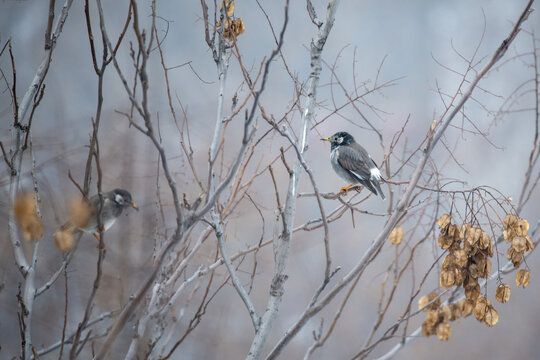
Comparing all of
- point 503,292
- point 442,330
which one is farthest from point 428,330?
point 503,292

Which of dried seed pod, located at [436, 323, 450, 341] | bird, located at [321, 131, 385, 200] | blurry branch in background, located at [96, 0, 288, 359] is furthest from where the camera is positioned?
bird, located at [321, 131, 385, 200]

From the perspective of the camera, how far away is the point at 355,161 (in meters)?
3.25

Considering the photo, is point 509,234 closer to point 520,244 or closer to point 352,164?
point 520,244

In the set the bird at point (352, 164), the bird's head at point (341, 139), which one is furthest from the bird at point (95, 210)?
the bird's head at point (341, 139)

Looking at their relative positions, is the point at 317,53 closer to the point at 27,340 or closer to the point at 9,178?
the point at 9,178

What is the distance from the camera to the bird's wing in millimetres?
3139

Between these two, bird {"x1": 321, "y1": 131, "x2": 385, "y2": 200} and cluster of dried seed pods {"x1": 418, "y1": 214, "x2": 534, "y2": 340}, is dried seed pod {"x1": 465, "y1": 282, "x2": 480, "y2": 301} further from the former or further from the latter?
bird {"x1": 321, "y1": 131, "x2": 385, "y2": 200}

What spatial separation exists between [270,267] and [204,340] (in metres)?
1.42

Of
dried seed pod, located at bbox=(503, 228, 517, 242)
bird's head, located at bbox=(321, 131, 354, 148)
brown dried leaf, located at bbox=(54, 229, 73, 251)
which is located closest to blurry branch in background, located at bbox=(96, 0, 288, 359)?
brown dried leaf, located at bbox=(54, 229, 73, 251)

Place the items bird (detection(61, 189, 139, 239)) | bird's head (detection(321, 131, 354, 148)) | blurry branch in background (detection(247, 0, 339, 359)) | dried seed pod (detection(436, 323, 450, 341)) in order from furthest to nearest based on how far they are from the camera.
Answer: bird's head (detection(321, 131, 354, 148)), dried seed pod (detection(436, 323, 450, 341)), blurry branch in background (detection(247, 0, 339, 359)), bird (detection(61, 189, 139, 239))

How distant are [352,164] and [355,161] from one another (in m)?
0.04

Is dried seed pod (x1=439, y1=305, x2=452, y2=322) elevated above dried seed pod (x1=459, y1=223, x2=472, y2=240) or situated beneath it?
situated beneath

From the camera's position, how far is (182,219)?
971mm

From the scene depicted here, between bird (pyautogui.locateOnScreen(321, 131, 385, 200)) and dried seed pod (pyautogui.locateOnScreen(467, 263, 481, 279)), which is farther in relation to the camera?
bird (pyautogui.locateOnScreen(321, 131, 385, 200))
